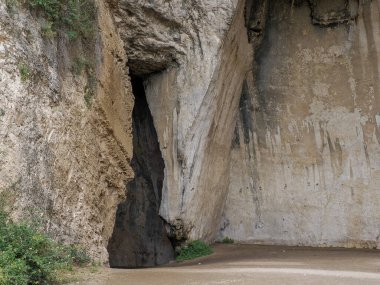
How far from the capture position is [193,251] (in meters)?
12.3

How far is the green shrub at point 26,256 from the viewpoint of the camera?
5574 mm

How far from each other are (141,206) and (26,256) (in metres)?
8.59

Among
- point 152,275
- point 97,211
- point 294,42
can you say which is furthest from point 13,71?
point 294,42

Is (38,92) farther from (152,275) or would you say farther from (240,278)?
(240,278)

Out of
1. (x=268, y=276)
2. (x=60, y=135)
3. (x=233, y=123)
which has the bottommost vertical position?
(x=268, y=276)

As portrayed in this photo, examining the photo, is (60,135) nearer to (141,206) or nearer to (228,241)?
(141,206)

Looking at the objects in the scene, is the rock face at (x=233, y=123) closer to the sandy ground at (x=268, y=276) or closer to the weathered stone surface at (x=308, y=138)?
the weathered stone surface at (x=308, y=138)

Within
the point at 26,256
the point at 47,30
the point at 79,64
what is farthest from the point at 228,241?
the point at 26,256

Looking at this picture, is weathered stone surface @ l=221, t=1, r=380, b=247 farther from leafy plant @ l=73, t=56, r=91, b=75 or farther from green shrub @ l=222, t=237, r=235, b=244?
leafy plant @ l=73, t=56, r=91, b=75

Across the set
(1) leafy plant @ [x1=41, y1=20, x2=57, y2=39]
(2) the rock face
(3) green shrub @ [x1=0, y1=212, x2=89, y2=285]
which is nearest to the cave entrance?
(2) the rock face

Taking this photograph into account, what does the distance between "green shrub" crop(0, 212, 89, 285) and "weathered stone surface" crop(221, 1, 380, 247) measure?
27.3 feet

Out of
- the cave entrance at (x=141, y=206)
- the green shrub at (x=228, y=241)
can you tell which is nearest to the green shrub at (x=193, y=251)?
the green shrub at (x=228, y=241)

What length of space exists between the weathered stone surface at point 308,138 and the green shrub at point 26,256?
8329 mm

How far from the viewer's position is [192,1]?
1195 centimetres
